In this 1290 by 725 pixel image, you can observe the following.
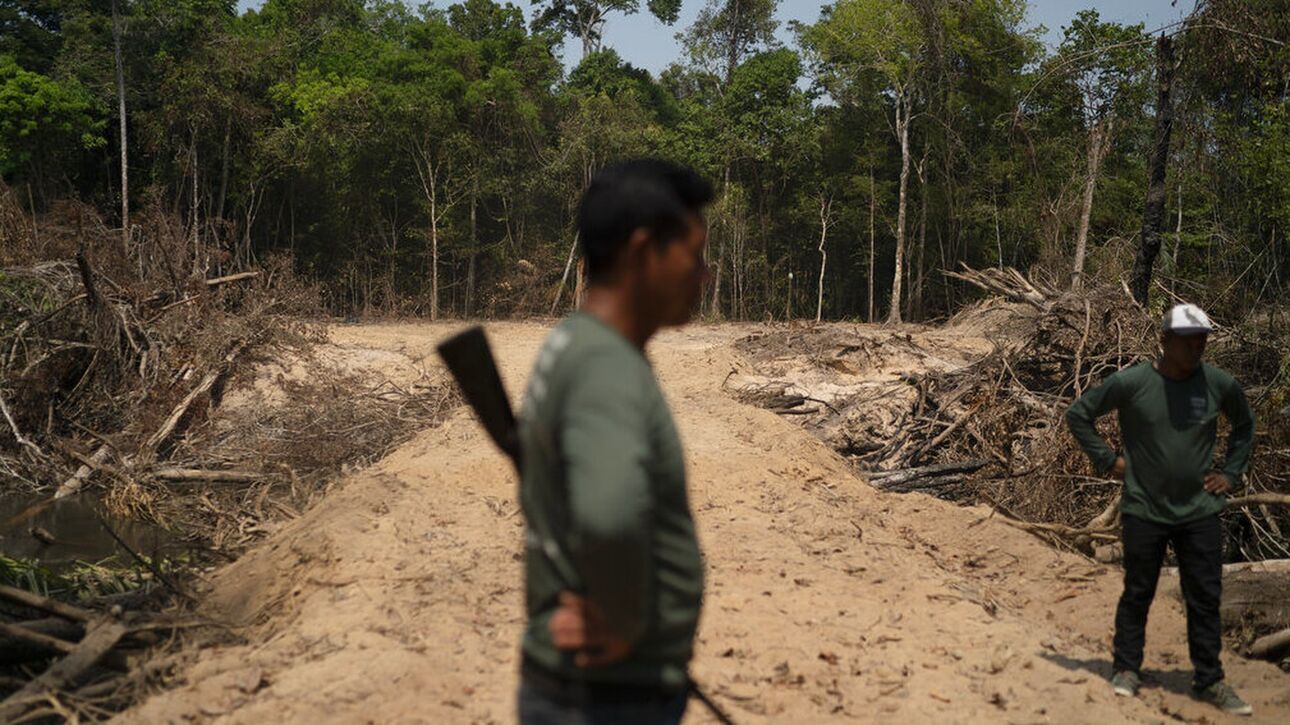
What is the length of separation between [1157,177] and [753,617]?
7.40 m

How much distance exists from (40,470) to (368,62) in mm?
20305

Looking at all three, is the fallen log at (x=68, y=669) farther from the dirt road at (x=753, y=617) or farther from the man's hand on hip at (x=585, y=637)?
the man's hand on hip at (x=585, y=637)

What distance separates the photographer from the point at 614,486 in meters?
1.56

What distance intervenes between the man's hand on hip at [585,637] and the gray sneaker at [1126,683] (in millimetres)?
3833

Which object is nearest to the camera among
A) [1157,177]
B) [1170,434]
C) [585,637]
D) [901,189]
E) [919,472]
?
[585,637]

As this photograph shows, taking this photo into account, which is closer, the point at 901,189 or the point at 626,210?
the point at 626,210

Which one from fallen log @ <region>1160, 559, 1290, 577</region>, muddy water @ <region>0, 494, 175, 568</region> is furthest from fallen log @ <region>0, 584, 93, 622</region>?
fallen log @ <region>1160, 559, 1290, 577</region>

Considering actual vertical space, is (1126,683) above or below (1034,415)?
below

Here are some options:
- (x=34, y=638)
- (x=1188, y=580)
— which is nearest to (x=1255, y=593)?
(x=1188, y=580)

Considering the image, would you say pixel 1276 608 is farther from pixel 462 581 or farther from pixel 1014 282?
pixel 1014 282

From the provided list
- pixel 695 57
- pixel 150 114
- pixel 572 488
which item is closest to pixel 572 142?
pixel 695 57

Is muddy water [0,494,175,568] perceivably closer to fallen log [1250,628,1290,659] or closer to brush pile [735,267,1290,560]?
brush pile [735,267,1290,560]

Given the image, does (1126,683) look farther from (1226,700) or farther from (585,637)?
(585,637)

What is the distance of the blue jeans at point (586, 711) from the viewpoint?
1.74 metres
